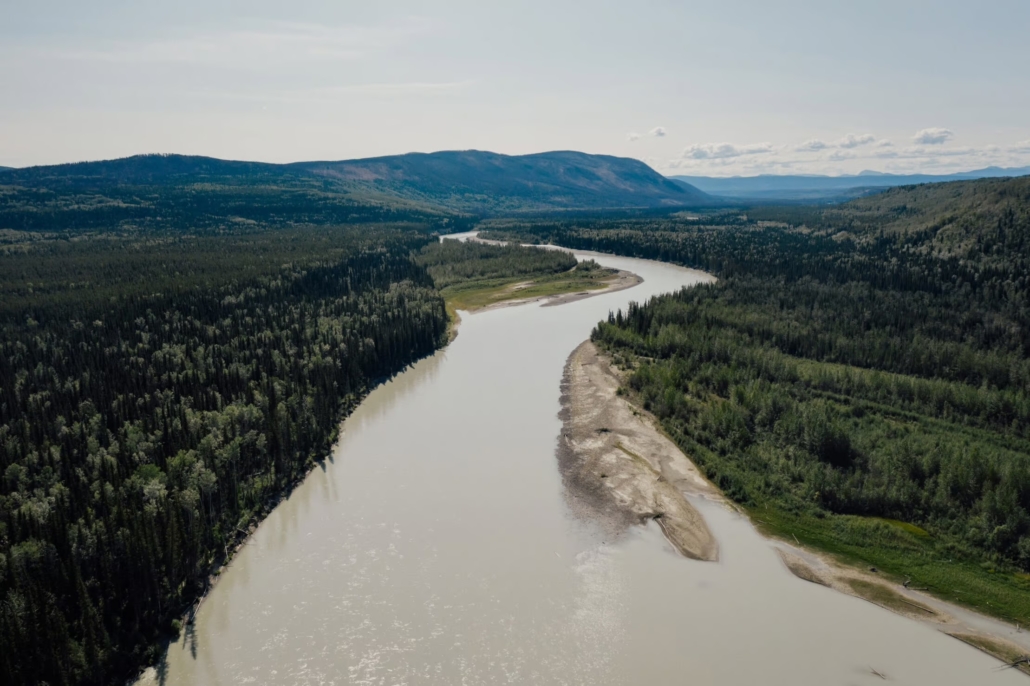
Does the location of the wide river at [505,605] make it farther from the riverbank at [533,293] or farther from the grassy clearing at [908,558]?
the riverbank at [533,293]

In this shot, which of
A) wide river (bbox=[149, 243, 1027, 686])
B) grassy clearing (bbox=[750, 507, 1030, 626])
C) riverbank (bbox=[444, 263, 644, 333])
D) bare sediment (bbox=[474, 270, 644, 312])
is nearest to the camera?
wide river (bbox=[149, 243, 1027, 686])

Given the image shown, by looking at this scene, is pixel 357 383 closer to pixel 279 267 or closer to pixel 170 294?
pixel 170 294

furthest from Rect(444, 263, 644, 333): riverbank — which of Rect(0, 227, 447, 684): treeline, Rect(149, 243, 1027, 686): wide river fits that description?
Rect(149, 243, 1027, 686): wide river

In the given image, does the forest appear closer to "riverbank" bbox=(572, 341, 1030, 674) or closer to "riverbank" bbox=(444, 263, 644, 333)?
"riverbank" bbox=(572, 341, 1030, 674)

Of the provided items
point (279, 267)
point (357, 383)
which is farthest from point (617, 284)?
point (357, 383)

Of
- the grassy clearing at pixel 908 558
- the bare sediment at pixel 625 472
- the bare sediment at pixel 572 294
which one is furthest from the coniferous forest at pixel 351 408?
the bare sediment at pixel 572 294

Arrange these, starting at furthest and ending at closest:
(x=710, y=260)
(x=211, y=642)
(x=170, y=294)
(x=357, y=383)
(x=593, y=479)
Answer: (x=710, y=260) → (x=170, y=294) → (x=357, y=383) → (x=593, y=479) → (x=211, y=642)
